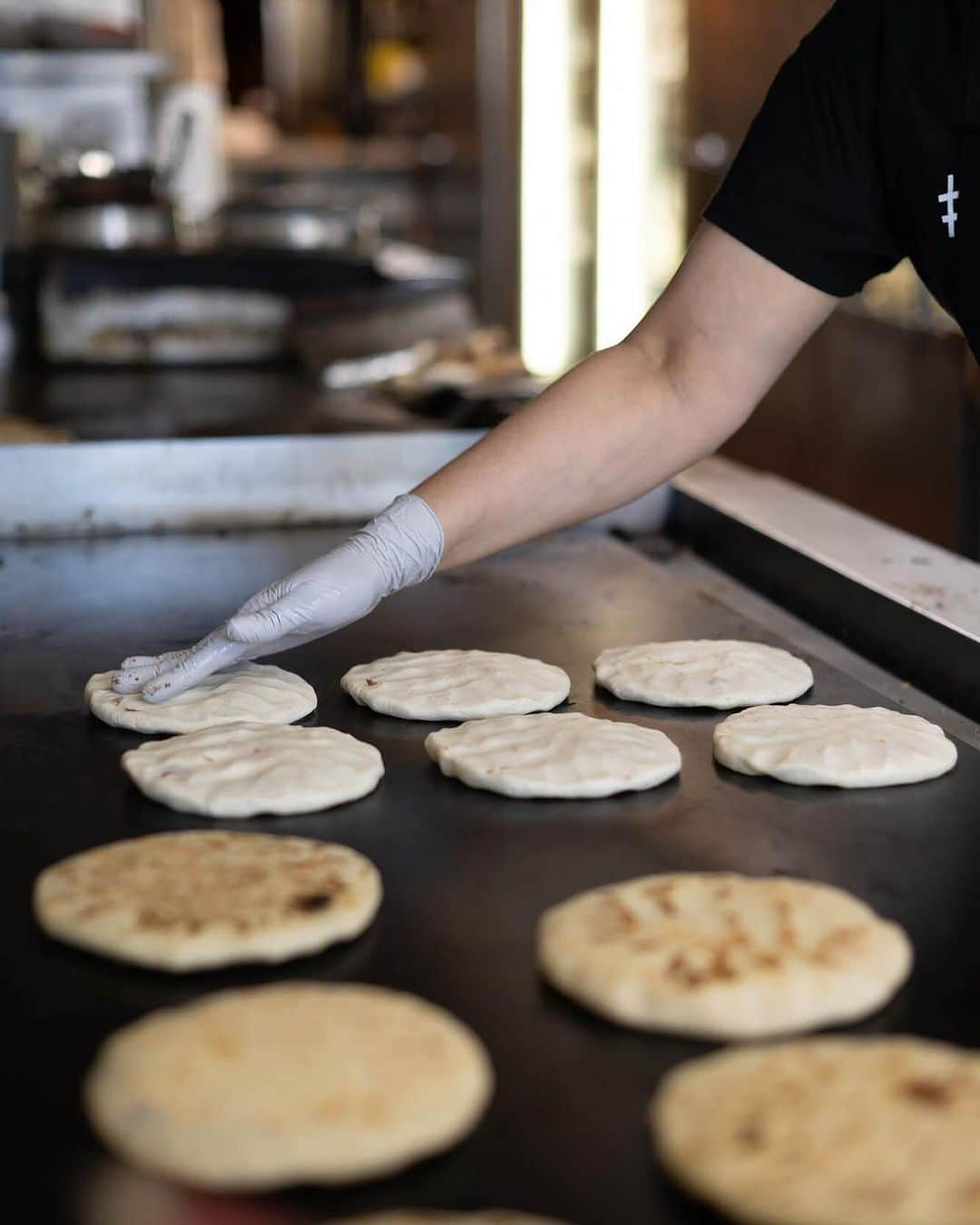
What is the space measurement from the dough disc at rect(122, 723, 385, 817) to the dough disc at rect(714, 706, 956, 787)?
0.33 m

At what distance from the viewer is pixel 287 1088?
810 millimetres

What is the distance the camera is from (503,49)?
24.2 feet

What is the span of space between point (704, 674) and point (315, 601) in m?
0.41

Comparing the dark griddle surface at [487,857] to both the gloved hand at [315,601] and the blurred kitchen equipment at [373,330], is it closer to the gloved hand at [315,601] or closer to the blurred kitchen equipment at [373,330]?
the gloved hand at [315,601]

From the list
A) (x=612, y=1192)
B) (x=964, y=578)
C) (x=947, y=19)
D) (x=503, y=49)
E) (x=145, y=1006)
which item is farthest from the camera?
(x=503, y=49)

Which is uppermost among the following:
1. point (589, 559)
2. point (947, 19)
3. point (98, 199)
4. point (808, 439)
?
point (947, 19)

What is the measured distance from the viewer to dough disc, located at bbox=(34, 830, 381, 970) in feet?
3.25

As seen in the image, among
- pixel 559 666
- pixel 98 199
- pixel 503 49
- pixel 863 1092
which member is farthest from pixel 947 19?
pixel 503 49

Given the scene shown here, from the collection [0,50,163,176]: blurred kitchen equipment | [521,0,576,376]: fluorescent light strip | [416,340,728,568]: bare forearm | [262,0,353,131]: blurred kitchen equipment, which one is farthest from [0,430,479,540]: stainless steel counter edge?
[262,0,353,131]: blurred kitchen equipment

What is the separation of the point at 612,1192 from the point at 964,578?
1108mm

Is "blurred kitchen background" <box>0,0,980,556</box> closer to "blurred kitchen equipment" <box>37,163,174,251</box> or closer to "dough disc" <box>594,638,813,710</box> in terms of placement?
"blurred kitchen equipment" <box>37,163,174,251</box>

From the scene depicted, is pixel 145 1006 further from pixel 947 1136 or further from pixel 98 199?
pixel 98 199

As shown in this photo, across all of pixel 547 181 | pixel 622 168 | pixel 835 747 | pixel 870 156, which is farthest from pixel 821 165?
pixel 547 181

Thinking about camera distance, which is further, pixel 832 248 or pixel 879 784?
pixel 832 248
